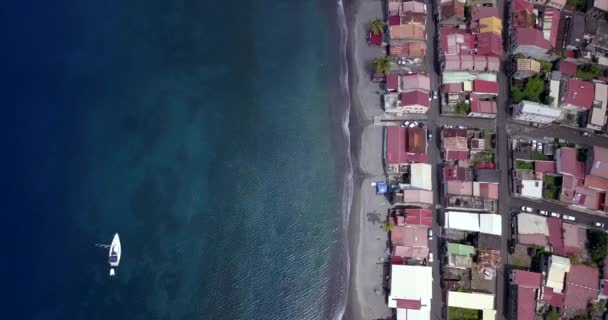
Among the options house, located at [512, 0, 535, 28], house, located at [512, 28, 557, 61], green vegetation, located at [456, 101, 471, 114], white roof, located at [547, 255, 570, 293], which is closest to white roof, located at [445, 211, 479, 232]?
white roof, located at [547, 255, 570, 293]

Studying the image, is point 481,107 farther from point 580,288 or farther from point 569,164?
point 580,288

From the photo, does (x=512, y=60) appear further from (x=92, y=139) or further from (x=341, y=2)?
(x=92, y=139)

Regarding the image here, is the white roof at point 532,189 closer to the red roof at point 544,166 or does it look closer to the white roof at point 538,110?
the red roof at point 544,166

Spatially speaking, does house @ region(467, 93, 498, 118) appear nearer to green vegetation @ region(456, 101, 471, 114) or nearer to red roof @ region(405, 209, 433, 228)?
green vegetation @ region(456, 101, 471, 114)

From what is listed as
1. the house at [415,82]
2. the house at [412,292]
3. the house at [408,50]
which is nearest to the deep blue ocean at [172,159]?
the house at [412,292]

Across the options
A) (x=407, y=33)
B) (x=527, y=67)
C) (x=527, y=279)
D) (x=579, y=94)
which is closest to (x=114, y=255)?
(x=407, y=33)

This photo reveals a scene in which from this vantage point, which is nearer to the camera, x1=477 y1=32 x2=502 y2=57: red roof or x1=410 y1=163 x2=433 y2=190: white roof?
x1=410 y1=163 x2=433 y2=190: white roof
